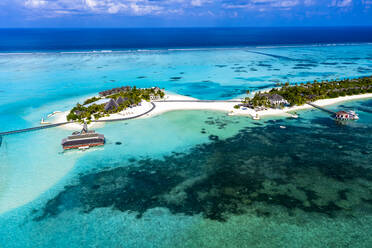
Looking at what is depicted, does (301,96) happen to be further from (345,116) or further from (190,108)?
(190,108)

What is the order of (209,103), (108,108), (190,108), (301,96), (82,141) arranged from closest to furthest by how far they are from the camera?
(82,141) → (108,108) → (190,108) → (301,96) → (209,103)

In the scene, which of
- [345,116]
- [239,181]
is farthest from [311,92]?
[239,181]

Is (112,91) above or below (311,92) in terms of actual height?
below

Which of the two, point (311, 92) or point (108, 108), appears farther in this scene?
point (311, 92)

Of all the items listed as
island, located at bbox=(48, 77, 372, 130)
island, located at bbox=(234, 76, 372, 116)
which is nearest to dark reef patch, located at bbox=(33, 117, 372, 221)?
island, located at bbox=(48, 77, 372, 130)

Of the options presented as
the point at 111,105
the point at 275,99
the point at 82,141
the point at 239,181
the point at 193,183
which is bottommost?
the point at 193,183

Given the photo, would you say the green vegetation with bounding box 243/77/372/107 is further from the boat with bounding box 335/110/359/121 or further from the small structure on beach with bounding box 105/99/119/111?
the small structure on beach with bounding box 105/99/119/111

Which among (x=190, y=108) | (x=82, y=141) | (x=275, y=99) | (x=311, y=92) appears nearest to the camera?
(x=82, y=141)
